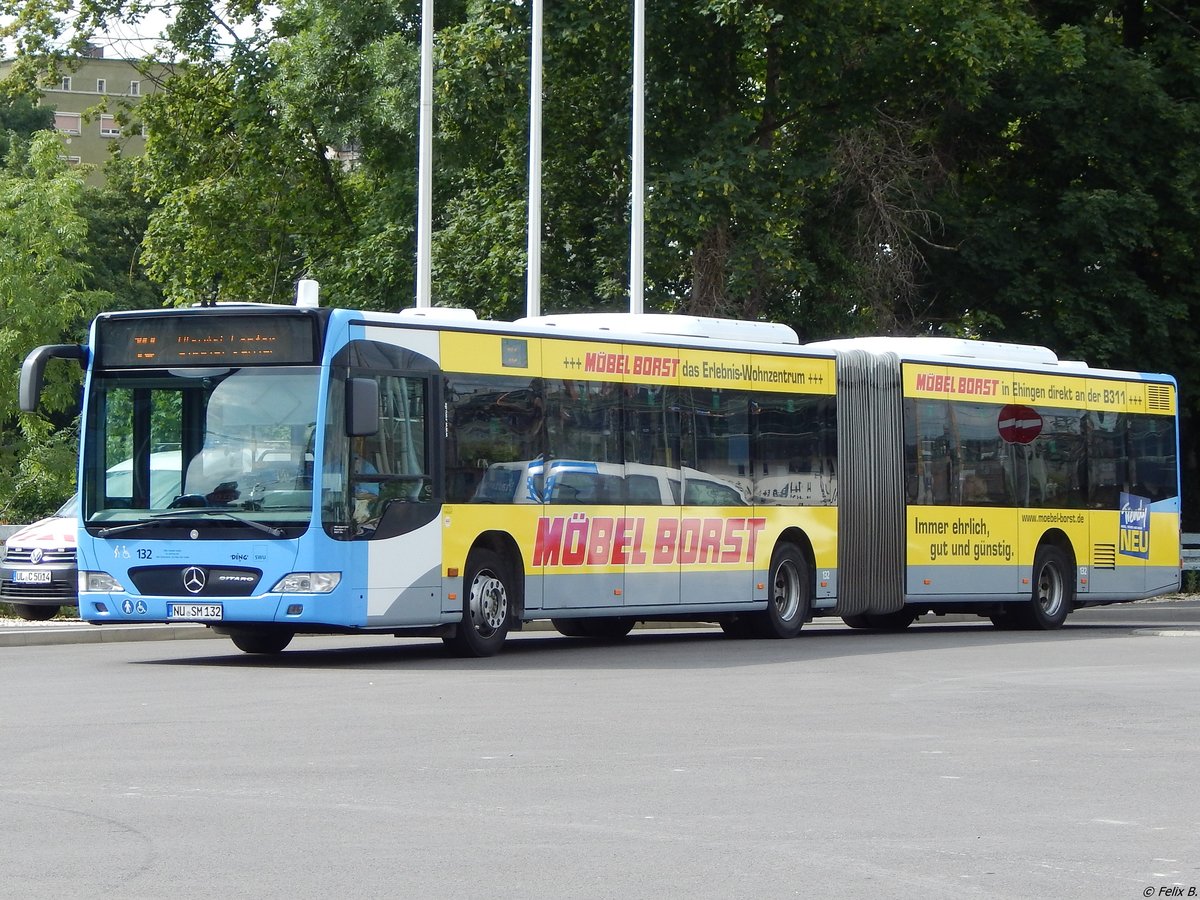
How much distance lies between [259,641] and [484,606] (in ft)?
7.41

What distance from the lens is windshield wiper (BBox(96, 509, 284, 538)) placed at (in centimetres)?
1695

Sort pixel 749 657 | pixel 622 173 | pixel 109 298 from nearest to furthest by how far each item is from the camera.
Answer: pixel 749 657
pixel 622 173
pixel 109 298

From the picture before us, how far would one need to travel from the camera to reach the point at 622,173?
3412 centimetres

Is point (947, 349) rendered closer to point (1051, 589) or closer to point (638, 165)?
point (1051, 589)

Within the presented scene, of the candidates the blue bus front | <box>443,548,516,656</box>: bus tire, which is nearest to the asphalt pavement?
the blue bus front

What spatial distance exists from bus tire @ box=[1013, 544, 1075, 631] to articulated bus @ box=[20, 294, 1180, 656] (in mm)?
34

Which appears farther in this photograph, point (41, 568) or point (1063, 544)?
point (1063, 544)

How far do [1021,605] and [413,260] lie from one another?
1426 cm

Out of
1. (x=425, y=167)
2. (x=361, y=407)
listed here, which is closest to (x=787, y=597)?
(x=361, y=407)

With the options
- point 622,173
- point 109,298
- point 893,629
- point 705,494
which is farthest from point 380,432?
point 109,298

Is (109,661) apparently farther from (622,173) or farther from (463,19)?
(463,19)

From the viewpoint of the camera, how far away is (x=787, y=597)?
22.2m

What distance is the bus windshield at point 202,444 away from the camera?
1702 cm

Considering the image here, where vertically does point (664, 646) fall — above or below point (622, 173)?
below
